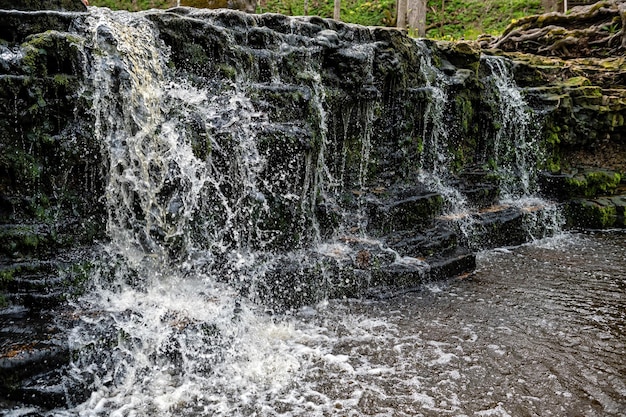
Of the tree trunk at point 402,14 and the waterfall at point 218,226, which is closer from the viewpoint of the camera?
the waterfall at point 218,226

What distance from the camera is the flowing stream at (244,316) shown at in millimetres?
4121

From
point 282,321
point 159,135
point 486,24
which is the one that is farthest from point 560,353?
point 486,24

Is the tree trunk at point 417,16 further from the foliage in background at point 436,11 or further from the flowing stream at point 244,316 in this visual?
the flowing stream at point 244,316

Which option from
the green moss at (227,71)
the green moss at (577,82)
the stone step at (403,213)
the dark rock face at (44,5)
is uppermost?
the dark rock face at (44,5)

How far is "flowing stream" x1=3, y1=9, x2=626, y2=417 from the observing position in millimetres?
4121

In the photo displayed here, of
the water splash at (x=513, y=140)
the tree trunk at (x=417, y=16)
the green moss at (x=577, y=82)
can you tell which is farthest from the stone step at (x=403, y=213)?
the tree trunk at (x=417, y=16)

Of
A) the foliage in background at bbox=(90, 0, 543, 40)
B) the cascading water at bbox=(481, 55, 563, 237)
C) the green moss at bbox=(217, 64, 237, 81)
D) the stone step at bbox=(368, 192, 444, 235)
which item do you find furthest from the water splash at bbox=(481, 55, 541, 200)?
the foliage in background at bbox=(90, 0, 543, 40)

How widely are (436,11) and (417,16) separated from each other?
5.60m

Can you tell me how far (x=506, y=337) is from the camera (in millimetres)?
5234

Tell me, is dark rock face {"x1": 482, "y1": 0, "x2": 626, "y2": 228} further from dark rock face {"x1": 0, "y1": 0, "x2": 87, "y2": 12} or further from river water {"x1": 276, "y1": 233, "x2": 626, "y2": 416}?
dark rock face {"x1": 0, "y1": 0, "x2": 87, "y2": 12}

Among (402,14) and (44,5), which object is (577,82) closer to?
(402,14)

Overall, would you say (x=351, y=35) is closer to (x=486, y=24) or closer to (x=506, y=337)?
(x=506, y=337)

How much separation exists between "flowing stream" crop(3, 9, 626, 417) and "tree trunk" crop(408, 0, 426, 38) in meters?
11.4

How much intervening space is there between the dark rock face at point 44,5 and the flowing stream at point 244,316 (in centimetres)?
60
